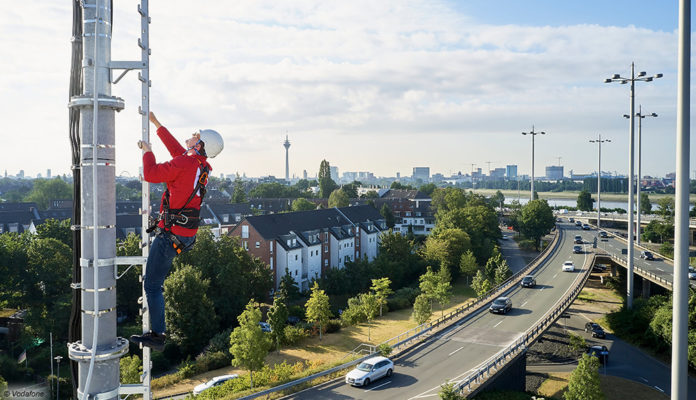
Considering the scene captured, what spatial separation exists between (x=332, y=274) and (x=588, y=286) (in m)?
34.7

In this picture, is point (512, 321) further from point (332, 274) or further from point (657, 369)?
point (332, 274)

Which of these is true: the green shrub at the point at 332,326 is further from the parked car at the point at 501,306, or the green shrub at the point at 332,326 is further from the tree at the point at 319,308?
the parked car at the point at 501,306

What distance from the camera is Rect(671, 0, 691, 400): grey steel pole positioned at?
37.5 feet

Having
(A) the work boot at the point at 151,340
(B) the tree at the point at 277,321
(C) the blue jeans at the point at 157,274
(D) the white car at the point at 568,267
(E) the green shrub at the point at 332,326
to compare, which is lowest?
(E) the green shrub at the point at 332,326

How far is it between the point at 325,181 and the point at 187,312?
98.7m

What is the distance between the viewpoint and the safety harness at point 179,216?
5.72 m

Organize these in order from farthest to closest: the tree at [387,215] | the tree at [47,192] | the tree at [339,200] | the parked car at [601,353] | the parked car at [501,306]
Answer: the tree at [47,192] → the tree at [339,200] → the tree at [387,215] → the parked car at [601,353] → the parked car at [501,306]

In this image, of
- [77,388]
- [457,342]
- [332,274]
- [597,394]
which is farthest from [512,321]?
[77,388]

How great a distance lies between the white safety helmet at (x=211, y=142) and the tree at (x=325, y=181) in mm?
126705

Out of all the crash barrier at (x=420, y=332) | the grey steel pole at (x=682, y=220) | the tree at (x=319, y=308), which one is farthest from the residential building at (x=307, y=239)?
the grey steel pole at (x=682, y=220)

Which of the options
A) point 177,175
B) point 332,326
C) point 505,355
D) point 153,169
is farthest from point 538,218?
point 153,169

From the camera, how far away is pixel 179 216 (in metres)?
5.83

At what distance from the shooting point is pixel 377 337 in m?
39.3

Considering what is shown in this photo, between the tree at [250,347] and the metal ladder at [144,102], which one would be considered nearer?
the metal ladder at [144,102]
